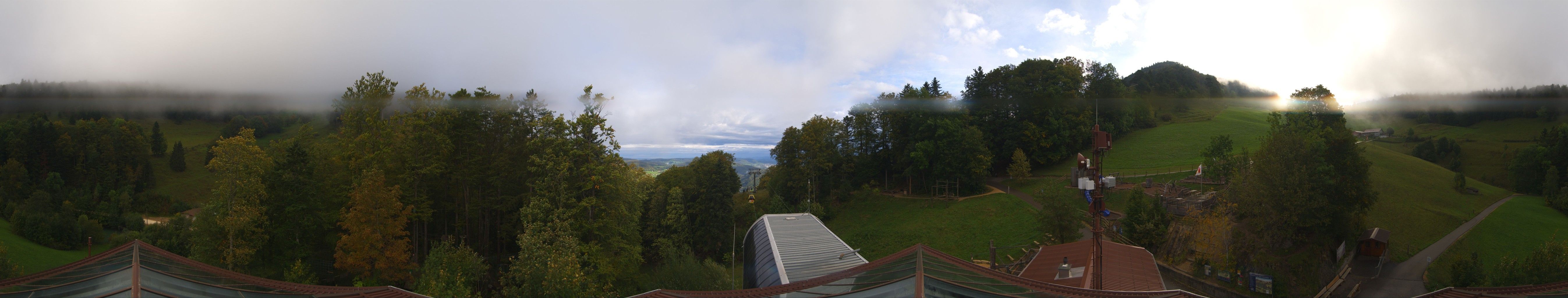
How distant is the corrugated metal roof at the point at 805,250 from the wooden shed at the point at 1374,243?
79.5ft

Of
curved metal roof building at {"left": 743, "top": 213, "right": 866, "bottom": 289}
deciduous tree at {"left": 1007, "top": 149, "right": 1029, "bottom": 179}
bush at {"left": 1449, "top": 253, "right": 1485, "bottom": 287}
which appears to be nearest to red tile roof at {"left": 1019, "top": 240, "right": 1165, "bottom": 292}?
curved metal roof building at {"left": 743, "top": 213, "right": 866, "bottom": 289}

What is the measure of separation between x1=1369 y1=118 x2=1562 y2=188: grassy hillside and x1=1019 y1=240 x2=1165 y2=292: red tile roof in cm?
3447

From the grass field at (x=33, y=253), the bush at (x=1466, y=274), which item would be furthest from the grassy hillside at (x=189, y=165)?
the bush at (x=1466, y=274)

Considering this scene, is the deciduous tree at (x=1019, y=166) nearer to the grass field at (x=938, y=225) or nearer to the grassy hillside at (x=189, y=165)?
the grass field at (x=938, y=225)

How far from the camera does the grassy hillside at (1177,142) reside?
43562 mm

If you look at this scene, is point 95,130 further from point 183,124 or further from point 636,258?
point 636,258

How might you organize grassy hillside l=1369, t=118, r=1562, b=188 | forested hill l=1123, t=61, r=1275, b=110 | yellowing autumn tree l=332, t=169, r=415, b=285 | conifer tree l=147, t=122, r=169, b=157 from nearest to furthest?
yellowing autumn tree l=332, t=169, r=415, b=285 → grassy hillside l=1369, t=118, r=1562, b=188 → forested hill l=1123, t=61, r=1275, b=110 → conifer tree l=147, t=122, r=169, b=157

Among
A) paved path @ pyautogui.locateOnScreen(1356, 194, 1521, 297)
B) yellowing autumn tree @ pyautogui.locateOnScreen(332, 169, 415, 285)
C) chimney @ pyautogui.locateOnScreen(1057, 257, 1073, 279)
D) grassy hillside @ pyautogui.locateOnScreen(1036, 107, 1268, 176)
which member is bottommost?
paved path @ pyautogui.locateOnScreen(1356, 194, 1521, 297)

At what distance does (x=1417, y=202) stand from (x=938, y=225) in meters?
27.1

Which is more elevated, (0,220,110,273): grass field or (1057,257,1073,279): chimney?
(1057,257,1073,279): chimney

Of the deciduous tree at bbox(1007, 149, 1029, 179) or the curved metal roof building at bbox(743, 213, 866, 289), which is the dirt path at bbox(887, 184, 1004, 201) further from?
the curved metal roof building at bbox(743, 213, 866, 289)

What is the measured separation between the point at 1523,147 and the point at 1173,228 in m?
28.3

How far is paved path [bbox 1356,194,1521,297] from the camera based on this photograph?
22.6m

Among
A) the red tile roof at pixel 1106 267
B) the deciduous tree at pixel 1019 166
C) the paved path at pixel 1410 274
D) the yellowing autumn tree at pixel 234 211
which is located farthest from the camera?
the deciduous tree at pixel 1019 166
